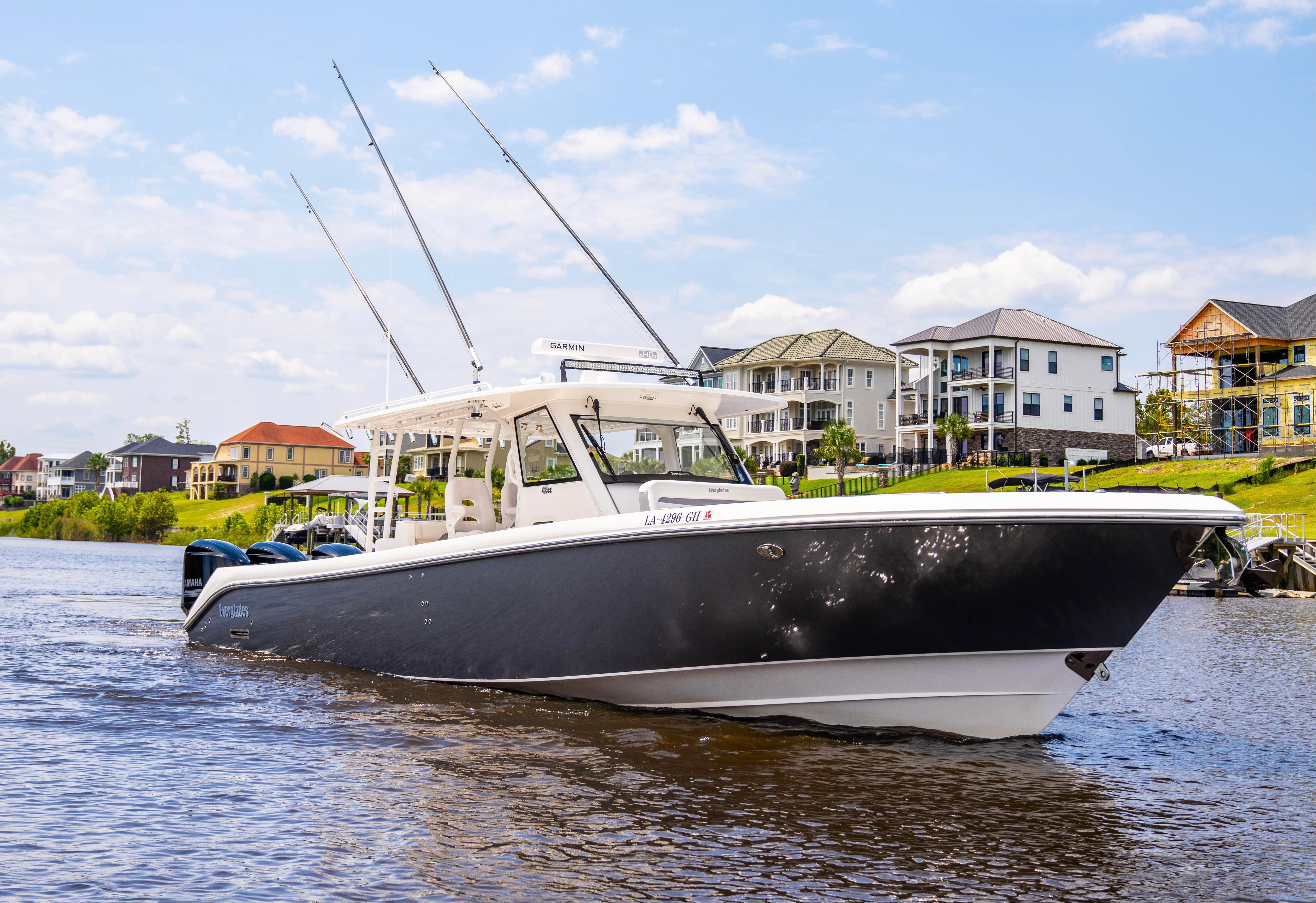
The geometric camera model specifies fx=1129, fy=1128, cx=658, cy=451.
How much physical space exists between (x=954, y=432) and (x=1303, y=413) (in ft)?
57.5

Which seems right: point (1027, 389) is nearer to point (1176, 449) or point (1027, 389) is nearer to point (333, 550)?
point (1176, 449)

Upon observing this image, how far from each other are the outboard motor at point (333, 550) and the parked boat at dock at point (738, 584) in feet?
7.18

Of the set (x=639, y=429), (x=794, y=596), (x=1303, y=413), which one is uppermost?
(x=1303, y=413)

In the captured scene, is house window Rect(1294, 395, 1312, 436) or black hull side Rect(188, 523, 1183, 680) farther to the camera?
house window Rect(1294, 395, 1312, 436)

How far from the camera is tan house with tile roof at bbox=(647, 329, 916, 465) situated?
7494cm

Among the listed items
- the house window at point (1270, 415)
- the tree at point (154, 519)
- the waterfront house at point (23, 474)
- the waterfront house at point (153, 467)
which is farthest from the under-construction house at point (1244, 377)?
the waterfront house at point (23, 474)

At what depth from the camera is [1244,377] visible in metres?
60.2

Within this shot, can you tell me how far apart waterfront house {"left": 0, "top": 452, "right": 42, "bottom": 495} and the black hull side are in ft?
623

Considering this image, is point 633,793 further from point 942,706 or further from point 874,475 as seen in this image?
point 874,475

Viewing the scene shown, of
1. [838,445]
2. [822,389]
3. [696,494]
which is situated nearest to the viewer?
[696,494]

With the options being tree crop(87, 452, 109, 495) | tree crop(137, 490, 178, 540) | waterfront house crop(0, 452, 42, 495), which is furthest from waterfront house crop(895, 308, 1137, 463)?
waterfront house crop(0, 452, 42, 495)

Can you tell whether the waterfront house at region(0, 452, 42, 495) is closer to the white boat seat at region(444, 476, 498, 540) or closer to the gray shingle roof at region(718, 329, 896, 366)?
the gray shingle roof at region(718, 329, 896, 366)

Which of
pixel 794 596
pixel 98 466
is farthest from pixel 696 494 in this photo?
pixel 98 466

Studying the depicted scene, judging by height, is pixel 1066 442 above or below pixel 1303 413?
below
